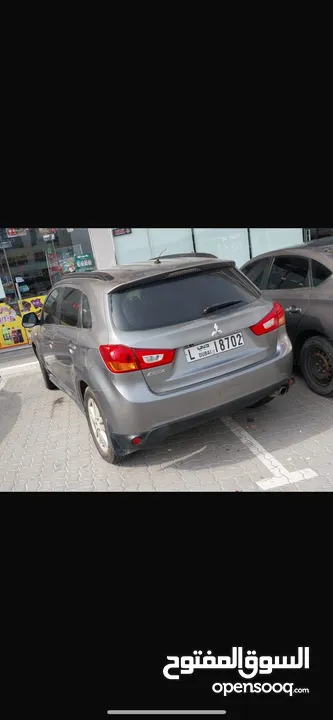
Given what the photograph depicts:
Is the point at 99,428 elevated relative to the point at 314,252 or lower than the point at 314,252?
lower

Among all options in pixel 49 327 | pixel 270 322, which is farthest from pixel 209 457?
pixel 49 327

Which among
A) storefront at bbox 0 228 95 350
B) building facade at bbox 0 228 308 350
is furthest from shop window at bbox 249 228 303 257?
storefront at bbox 0 228 95 350

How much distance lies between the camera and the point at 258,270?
236 inches

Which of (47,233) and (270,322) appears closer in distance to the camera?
(270,322)

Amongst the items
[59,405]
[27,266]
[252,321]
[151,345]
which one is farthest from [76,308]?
[27,266]

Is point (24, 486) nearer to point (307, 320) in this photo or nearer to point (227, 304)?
point (227, 304)

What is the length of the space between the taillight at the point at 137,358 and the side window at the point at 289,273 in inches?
85.5

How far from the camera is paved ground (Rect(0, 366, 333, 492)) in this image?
3.80 metres

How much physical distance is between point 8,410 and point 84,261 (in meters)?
5.10

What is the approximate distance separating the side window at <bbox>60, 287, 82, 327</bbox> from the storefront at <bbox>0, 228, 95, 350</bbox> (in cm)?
567

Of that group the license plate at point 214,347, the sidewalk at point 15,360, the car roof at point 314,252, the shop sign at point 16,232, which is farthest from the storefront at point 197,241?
the license plate at point 214,347

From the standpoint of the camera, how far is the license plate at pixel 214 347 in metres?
3.73

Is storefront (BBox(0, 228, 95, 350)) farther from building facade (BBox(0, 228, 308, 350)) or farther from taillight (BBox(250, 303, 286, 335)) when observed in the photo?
taillight (BBox(250, 303, 286, 335))

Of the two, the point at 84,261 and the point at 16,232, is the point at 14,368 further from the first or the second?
the point at 84,261
